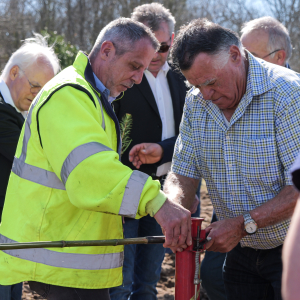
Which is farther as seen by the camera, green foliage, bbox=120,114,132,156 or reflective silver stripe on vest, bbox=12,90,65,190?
green foliage, bbox=120,114,132,156

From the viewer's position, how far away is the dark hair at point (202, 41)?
2.44 m

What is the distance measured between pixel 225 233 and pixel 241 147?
53cm

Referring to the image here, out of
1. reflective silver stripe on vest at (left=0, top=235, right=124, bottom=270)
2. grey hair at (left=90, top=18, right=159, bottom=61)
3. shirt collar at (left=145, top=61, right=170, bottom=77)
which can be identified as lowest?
reflective silver stripe on vest at (left=0, top=235, right=124, bottom=270)

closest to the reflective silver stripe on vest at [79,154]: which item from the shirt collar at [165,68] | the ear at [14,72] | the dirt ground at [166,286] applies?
the ear at [14,72]

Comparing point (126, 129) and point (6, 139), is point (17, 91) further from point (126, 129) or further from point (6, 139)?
point (126, 129)

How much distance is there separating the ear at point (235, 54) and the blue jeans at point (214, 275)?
158 cm

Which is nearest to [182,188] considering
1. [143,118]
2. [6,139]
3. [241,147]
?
[241,147]

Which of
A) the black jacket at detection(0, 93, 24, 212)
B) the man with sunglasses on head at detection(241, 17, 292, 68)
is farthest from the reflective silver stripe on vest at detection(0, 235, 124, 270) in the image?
the man with sunglasses on head at detection(241, 17, 292, 68)

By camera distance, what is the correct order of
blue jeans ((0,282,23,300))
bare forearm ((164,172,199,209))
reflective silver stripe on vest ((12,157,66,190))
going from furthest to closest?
blue jeans ((0,282,23,300))
bare forearm ((164,172,199,209))
reflective silver stripe on vest ((12,157,66,190))

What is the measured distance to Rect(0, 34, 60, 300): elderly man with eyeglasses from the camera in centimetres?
304

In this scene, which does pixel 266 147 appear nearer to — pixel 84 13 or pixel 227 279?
pixel 227 279

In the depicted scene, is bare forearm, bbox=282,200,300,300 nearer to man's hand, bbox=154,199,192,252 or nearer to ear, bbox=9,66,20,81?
man's hand, bbox=154,199,192,252

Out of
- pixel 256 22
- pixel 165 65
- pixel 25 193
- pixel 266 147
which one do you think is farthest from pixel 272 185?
pixel 256 22

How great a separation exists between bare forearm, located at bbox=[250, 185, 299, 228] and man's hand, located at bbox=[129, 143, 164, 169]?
1133 millimetres
